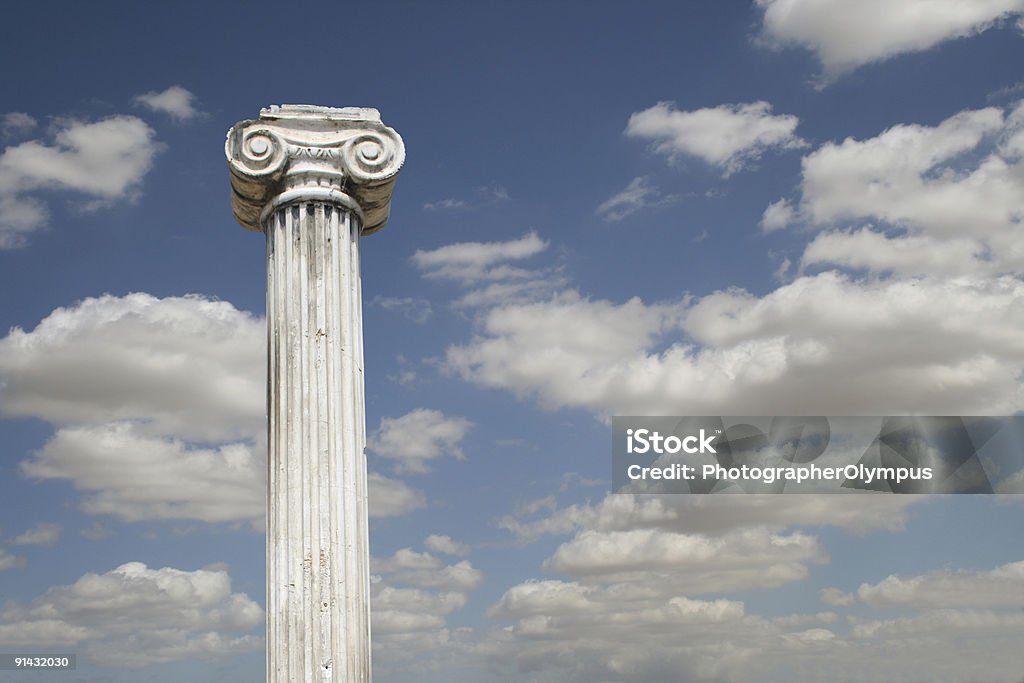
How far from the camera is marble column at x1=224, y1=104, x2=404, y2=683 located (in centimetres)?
1969

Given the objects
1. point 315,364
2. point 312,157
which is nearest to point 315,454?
point 315,364

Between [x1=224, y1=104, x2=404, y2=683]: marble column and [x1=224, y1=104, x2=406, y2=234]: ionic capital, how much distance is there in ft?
0.07

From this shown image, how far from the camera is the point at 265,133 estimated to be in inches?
854

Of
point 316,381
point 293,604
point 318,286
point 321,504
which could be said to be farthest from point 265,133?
point 293,604

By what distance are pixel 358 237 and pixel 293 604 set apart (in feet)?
22.0

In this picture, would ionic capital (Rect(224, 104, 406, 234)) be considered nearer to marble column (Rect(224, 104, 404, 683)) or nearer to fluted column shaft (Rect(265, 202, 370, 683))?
marble column (Rect(224, 104, 404, 683))

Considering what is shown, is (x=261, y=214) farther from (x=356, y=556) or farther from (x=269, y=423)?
(x=356, y=556)

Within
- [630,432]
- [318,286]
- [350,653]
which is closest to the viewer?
[350,653]

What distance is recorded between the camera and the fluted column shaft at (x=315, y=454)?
64.4ft

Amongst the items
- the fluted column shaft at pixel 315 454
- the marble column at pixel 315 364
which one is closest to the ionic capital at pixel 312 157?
the marble column at pixel 315 364

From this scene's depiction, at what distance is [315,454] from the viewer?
20234mm

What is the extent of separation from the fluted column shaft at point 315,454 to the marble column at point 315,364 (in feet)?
0.06

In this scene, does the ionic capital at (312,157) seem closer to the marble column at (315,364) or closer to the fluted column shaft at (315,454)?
the marble column at (315,364)

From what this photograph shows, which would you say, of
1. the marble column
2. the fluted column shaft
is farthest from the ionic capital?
the fluted column shaft
